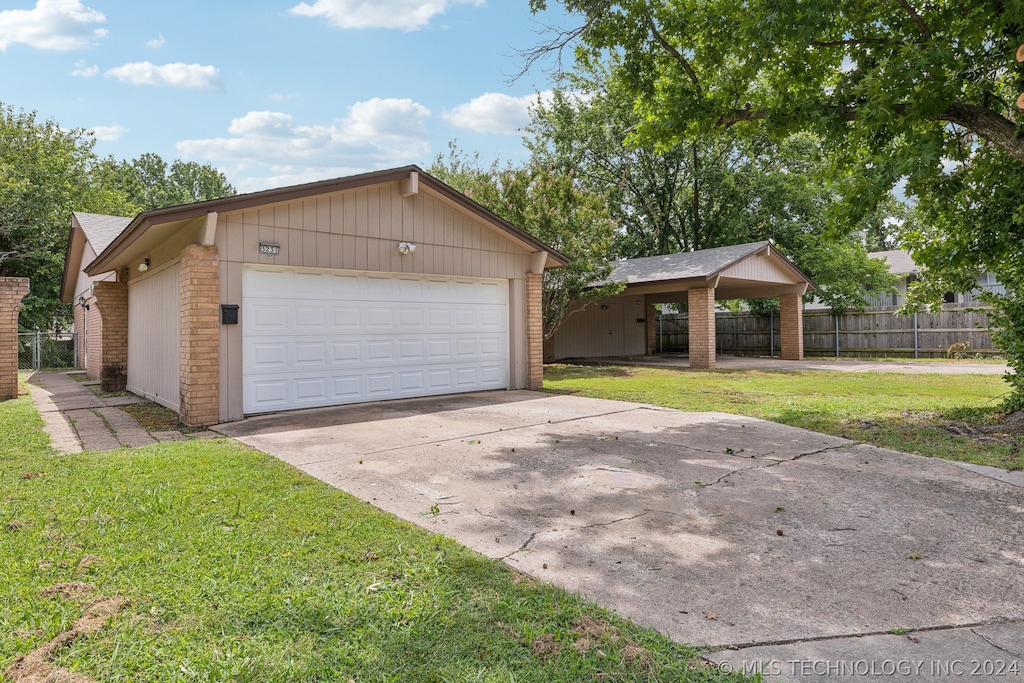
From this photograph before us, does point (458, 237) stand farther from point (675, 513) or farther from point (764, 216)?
point (764, 216)

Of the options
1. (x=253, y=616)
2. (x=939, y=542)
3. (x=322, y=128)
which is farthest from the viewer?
(x=322, y=128)

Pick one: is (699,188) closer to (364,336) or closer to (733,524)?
(364,336)

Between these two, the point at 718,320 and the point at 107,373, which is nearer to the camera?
the point at 107,373

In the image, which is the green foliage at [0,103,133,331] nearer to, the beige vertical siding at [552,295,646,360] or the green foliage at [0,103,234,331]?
the green foliage at [0,103,234,331]

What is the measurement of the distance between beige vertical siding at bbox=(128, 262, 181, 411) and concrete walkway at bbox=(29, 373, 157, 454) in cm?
60

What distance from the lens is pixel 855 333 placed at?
66.4ft

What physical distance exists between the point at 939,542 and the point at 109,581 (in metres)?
4.52

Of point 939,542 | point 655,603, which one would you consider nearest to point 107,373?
point 655,603

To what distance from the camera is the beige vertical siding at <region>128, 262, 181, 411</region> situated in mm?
8578

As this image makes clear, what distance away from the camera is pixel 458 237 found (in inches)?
393

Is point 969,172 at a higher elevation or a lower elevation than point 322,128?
lower

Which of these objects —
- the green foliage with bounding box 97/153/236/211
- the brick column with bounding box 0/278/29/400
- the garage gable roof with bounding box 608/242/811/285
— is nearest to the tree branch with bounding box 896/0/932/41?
the garage gable roof with bounding box 608/242/811/285

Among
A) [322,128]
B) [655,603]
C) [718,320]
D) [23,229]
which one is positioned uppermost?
[322,128]

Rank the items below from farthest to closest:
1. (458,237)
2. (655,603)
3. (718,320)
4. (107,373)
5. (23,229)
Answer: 1. (718,320)
2. (23,229)
3. (107,373)
4. (458,237)
5. (655,603)
